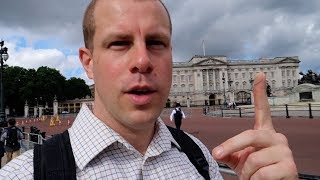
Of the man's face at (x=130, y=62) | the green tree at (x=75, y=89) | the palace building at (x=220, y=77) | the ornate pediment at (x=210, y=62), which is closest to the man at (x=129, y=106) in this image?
the man's face at (x=130, y=62)

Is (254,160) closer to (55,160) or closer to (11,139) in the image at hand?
(55,160)

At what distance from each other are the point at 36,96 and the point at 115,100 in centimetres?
8223

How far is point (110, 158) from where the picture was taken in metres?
1.59

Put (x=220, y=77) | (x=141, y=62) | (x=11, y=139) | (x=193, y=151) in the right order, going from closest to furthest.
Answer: (x=141, y=62)
(x=193, y=151)
(x=11, y=139)
(x=220, y=77)

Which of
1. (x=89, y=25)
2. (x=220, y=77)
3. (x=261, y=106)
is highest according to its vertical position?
(x=220, y=77)

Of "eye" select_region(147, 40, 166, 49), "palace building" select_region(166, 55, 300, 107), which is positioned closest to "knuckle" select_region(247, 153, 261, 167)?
"eye" select_region(147, 40, 166, 49)

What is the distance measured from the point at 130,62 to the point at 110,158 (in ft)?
1.46

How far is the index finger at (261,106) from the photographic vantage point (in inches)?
55.9

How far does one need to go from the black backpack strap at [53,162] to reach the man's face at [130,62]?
27 centimetres

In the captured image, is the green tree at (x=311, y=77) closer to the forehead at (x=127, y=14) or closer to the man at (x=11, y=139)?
the man at (x=11, y=139)

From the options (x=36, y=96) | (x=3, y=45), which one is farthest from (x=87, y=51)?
(x=36, y=96)

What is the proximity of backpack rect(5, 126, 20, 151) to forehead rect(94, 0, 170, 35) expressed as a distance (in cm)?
893

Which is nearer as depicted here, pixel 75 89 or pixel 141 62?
pixel 141 62

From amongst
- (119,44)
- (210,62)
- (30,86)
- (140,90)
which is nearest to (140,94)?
(140,90)
